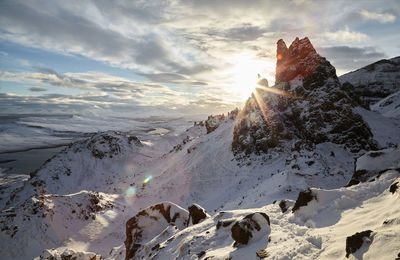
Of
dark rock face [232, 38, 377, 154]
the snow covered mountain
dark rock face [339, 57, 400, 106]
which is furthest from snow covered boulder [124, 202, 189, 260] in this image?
dark rock face [339, 57, 400, 106]

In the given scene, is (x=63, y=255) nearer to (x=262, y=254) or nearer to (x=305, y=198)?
(x=262, y=254)

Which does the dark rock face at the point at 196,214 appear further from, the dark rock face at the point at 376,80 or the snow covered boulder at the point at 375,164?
the dark rock face at the point at 376,80

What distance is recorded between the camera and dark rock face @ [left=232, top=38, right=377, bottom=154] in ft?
83.2

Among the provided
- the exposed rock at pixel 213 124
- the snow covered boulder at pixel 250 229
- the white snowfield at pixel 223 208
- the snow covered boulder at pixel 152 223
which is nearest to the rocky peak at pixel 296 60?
the white snowfield at pixel 223 208

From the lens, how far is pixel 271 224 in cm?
977

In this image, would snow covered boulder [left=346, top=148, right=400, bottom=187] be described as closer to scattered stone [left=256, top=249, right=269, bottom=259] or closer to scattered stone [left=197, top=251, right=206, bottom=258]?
scattered stone [left=256, top=249, right=269, bottom=259]

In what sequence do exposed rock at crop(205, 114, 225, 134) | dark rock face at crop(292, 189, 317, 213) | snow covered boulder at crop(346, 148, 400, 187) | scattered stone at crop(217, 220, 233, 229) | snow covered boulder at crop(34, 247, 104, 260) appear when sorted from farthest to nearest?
exposed rock at crop(205, 114, 225, 134)
snow covered boulder at crop(34, 247, 104, 260)
snow covered boulder at crop(346, 148, 400, 187)
scattered stone at crop(217, 220, 233, 229)
dark rock face at crop(292, 189, 317, 213)

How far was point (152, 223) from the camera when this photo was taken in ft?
55.6

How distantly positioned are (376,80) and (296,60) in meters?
48.0

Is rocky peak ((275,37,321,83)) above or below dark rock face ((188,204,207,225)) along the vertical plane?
above

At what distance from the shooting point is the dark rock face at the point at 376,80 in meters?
59.5

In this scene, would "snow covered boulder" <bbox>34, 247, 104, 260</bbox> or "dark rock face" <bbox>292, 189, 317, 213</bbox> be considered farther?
"snow covered boulder" <bbox>34, 247, 104, 260</bbox>

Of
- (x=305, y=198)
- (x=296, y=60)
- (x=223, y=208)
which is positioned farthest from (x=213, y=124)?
(x=305, y=198)

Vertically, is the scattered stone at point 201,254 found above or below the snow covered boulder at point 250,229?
below
